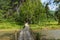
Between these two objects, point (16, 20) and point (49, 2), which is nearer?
point (49, 2)

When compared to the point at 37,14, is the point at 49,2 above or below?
above

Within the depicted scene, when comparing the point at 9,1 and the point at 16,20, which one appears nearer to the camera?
the point at 16,20

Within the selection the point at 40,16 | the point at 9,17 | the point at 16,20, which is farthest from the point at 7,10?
the point at 40,16

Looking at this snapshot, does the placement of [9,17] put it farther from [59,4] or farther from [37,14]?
[59,4]

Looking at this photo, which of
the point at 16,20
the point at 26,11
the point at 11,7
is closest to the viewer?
the point at 26,11

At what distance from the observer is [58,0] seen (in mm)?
10156

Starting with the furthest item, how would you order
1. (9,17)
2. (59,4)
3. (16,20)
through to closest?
(9,17)
(16,20)
(59,4)

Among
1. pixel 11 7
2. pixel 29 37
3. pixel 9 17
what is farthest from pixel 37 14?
pixel 29 37

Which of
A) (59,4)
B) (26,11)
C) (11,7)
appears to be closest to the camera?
(59,4)

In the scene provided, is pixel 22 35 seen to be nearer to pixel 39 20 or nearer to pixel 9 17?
pixel 39 20

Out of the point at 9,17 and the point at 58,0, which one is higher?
the point at 58,0

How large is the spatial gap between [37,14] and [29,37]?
37056mm

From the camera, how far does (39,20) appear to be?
4906cm

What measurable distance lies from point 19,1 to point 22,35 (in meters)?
49.0
